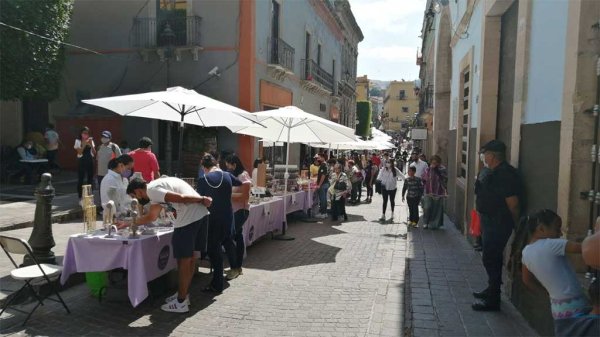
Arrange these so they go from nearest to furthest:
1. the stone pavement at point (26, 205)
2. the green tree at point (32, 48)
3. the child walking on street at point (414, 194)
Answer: the stone pavement at point (26, 205)
the child walking on street at point (414, 194)
the green tree at point (32, 48)

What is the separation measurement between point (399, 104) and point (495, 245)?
8829 centimetres

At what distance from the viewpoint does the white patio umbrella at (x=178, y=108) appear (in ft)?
22.7

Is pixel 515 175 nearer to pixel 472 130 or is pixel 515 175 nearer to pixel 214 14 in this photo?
pixel 472 130

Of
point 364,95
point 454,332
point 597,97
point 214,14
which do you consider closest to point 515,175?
point 597,97

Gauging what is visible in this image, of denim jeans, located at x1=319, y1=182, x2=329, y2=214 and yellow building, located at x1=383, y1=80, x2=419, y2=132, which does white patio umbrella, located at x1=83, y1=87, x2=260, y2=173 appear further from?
yellow building, located at x1=383, y1=80, x2=419, y2=132

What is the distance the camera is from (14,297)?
15.5ft

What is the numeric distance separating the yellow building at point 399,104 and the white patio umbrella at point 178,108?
82.9m

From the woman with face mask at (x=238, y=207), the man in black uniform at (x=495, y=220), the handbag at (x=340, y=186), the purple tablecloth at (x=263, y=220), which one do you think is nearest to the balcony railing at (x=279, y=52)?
the handbag at (x=340, y=186)

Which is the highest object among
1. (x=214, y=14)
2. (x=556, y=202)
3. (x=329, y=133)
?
(x=214, y=14)

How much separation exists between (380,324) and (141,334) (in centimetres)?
237

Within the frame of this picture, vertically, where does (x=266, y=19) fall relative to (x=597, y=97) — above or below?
above

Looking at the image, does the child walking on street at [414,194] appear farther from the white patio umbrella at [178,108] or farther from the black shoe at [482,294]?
the black shoe at [482,294]

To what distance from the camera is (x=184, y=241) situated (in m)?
5.12

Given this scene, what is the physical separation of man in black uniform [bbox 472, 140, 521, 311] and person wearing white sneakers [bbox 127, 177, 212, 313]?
297cm
